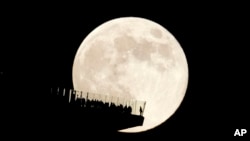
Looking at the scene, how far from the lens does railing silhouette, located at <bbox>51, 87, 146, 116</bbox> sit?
13180 mm

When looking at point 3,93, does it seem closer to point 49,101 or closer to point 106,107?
point 49,101

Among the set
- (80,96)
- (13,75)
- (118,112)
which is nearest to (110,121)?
(118,112)

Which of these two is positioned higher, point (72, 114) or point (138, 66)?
point (138, 66)

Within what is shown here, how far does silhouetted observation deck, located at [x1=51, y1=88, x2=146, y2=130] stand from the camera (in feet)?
42.2

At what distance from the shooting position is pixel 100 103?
13.8 meters

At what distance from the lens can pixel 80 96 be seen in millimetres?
13320

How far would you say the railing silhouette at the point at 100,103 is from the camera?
43.2 ft

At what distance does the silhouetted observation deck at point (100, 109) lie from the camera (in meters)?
12.9

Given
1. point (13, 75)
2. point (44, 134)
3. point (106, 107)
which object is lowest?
point (44, 134)

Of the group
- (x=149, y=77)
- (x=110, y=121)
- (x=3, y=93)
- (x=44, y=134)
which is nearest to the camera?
(x=3, y=93)

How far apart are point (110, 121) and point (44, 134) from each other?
7.64 feet

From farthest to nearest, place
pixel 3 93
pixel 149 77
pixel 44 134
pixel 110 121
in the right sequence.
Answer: pixel 149 77
pixel 110 121
pixel 44 134
pixel 3 93

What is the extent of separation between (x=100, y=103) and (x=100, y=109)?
0.95 ft

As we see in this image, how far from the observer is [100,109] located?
44.7ft
